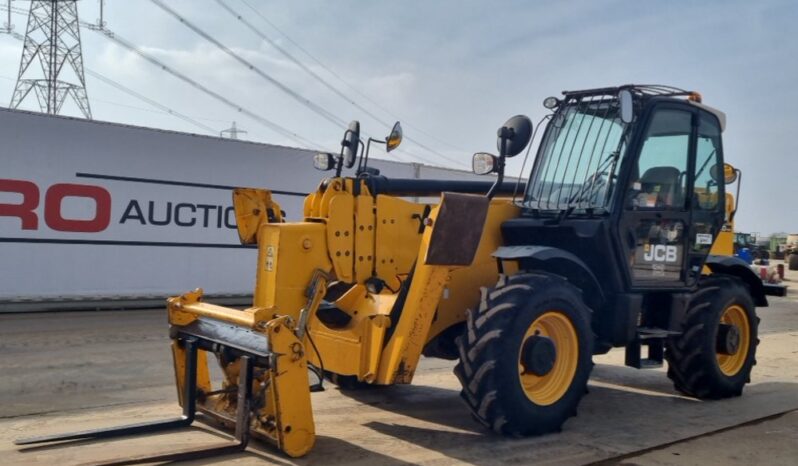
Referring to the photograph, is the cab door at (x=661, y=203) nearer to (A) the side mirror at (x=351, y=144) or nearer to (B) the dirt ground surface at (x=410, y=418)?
(B) the dirt ground surface at (x=410, y=418)

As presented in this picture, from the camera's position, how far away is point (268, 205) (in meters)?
5.71

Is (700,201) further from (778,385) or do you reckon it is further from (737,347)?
(778,385)

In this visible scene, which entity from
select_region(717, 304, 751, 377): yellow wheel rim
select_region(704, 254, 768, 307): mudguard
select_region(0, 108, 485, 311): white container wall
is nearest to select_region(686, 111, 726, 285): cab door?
select_region(704, 254, 768, 307): mudguard

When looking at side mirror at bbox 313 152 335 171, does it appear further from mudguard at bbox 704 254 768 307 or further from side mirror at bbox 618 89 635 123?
mudguard at bbox 704 254 768 307

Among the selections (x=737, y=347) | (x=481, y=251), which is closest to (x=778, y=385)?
(x=737, y=347)

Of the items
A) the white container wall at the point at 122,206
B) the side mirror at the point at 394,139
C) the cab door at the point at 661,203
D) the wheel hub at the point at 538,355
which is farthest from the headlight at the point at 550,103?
the white container wall at the point at 122,206

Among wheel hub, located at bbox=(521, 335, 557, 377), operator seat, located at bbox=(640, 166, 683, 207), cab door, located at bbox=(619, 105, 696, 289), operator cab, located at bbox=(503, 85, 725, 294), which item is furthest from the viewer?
operator seat, located at bbox=(640, 166, 683, 207)

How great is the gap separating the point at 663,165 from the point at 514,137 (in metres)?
1.58

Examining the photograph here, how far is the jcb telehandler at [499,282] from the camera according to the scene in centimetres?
500

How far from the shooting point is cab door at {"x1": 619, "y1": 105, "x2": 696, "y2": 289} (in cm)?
619

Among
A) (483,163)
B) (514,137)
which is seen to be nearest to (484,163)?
(483,163)

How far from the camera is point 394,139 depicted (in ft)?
18.7

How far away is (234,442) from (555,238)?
2.80 m

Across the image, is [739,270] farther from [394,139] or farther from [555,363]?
[394,139]
